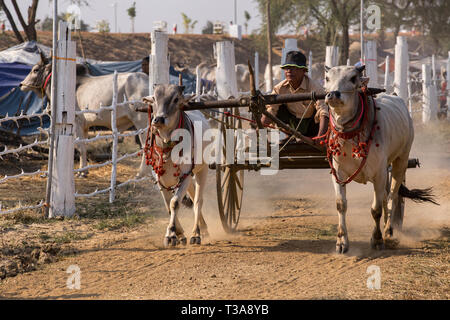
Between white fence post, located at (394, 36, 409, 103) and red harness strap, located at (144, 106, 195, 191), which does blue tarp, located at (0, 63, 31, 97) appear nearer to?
red harness strap, located at (144, 106, 195, 191)

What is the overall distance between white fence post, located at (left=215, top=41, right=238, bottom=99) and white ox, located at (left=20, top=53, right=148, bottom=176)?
161 cm

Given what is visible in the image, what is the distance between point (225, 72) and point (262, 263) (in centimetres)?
540

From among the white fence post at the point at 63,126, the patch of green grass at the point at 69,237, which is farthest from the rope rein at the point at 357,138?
the white fence post at the point at 63,126

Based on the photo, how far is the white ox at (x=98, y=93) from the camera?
37.4 feet

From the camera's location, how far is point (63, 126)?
7934 mm

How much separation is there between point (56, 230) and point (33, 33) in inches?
628

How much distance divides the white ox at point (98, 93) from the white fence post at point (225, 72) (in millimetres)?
1607

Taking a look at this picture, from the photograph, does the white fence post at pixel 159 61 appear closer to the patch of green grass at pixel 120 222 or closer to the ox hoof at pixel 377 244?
the patch of green grass at pixel 120 222

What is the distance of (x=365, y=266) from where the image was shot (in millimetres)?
5547

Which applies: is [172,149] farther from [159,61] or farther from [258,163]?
[159,61]

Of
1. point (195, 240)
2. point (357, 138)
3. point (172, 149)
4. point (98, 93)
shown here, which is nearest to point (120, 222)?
point (195, 240)

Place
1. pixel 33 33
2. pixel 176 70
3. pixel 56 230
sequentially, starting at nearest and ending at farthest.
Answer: pixel 56 230 → pixel 176 70 → pixel 33 33
